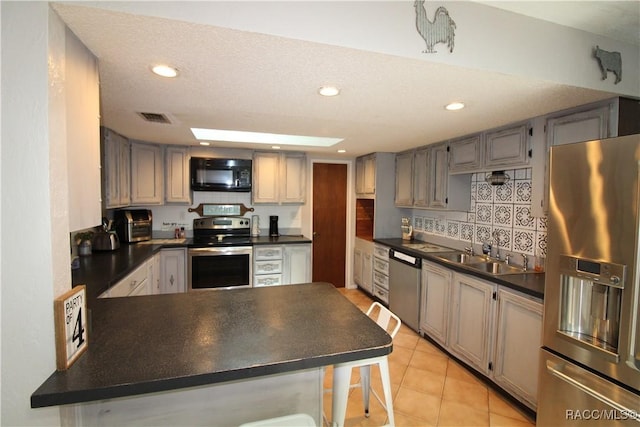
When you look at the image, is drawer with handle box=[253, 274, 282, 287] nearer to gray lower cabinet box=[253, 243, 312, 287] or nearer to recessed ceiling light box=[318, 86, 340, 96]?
gray lower cabinet box=[253, 243, 312, 287]

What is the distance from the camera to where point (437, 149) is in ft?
11.2

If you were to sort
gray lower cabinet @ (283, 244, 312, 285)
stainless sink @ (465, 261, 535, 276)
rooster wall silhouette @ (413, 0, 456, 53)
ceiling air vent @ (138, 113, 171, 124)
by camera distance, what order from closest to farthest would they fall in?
1. rooster wall silhouette @ (413, 0, 456, 53)
2. ceiling air vent @ (138, 113, 171, 124)
3. stainless sink @ (465, 261, 535, 276)
4. gray lower cabinet @ (283, 244, 312, 285)

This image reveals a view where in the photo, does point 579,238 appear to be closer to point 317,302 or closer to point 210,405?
point 317,302

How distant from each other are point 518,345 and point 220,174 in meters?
3.56

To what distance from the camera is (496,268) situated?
2.72 metres

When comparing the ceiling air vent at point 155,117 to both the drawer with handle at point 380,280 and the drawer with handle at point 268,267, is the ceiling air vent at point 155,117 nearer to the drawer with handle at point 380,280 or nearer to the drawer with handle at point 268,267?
the drawer with handle at point 268,267

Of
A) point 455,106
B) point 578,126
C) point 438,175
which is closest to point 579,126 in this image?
point 578,126

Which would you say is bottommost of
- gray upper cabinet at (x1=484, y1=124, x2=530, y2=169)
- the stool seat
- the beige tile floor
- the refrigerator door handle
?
the beige tile floor

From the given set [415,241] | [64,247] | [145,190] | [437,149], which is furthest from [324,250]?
[64,247]

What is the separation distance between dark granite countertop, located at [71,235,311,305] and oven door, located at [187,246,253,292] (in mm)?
173

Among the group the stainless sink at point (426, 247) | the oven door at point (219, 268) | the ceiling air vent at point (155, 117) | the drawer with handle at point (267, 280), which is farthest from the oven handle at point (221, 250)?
the stainless sink at point (426, 247)

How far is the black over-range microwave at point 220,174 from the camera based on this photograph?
3828mm

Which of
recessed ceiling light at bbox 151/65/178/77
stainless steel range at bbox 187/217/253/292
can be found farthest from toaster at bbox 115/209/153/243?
recessed ceiling light at bbox 151/65/178/77

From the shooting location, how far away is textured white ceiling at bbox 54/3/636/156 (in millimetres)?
1168
